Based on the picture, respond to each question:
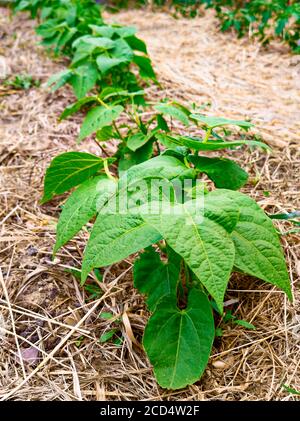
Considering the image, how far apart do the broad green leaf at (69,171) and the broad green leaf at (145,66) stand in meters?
0.85

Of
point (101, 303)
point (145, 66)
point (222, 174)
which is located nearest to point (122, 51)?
point (145, 66)

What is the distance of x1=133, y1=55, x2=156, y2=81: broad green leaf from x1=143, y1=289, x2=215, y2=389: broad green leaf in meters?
1.26

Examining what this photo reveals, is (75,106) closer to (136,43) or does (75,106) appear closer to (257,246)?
(136,43)

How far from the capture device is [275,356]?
1142 mm

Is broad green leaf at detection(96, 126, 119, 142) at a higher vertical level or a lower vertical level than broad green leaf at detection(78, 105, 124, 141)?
lower

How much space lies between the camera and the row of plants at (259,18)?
2.61 metres

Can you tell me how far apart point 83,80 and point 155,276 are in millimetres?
1181

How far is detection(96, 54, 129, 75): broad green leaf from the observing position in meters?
1.92

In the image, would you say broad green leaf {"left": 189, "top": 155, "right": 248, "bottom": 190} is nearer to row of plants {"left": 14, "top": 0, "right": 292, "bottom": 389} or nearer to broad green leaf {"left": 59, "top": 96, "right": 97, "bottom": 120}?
row of plants {"left": 14, "top": 0, "right": 292, "bottom": 389}

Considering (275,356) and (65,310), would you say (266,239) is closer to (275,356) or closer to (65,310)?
(275,356)

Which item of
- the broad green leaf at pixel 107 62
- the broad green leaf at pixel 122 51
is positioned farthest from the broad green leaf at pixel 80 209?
the broad green leaf at pixel 122 51

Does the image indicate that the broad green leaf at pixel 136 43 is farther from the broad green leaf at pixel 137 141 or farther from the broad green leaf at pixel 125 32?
the broad green leaf at pixel 137 141

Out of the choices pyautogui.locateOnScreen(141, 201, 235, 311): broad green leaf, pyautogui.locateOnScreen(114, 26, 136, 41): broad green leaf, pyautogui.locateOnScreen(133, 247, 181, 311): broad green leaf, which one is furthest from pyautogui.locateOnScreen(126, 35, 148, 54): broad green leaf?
pyautogui.locateOnScreen(141, 201, 235, 311): broad green leaf
